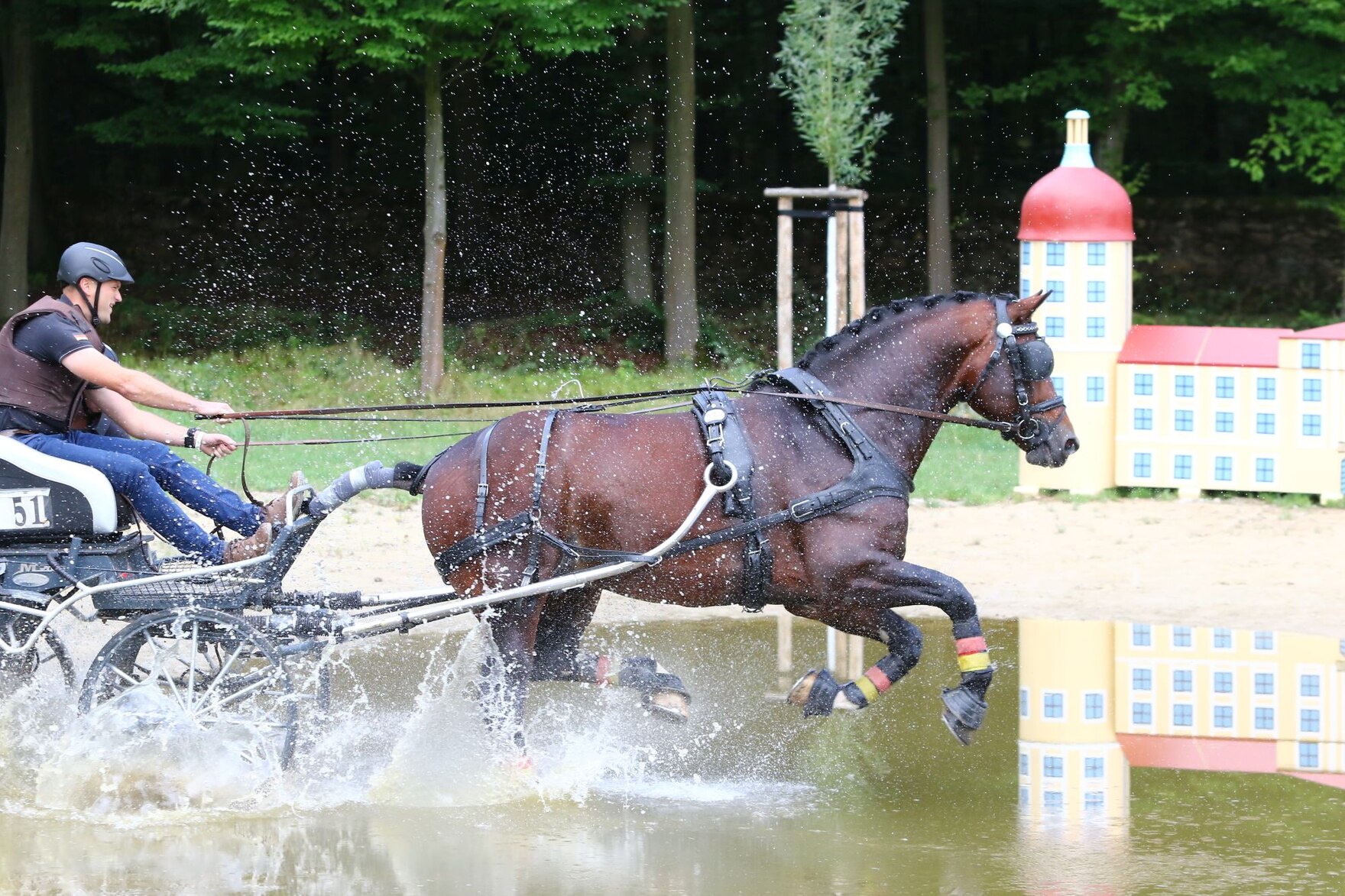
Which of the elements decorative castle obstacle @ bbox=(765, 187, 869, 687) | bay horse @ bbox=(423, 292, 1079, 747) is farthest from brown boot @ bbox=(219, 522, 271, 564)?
decorative castle obstacle @ bbox=(765, 187, 869, 687)

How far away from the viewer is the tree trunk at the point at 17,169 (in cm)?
2214

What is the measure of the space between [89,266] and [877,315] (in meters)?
3.15

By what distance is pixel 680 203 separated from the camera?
21.3 metres

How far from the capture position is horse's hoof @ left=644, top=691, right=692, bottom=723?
7.04 m

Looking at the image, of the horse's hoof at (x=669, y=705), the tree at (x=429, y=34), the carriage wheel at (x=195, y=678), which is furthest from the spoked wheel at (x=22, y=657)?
the tree at (x=429, y=34)

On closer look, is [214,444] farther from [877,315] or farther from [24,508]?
[877,315]

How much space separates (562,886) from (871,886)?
100cm

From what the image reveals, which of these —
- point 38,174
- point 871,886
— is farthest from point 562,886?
point 38,174

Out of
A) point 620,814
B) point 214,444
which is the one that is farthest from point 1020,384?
point 214,444

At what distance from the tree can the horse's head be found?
10544mm

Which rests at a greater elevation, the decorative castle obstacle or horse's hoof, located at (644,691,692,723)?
the decorative castle obstacle

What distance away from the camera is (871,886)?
5.63 metres

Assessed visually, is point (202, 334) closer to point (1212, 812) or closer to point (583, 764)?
point (583, 764)

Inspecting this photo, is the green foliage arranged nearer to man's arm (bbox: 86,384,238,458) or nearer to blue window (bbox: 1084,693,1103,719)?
blue window (bbox: 1084,693,1103,719)
